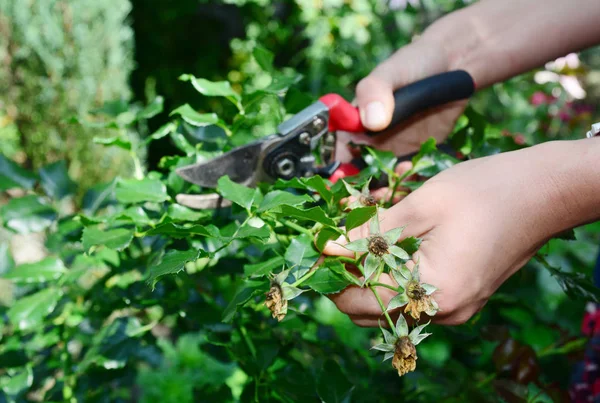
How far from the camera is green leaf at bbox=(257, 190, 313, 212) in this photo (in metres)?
0.78

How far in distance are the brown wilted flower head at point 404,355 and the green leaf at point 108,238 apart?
16.9 inches

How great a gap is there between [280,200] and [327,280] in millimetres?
130

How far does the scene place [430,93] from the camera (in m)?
1.23

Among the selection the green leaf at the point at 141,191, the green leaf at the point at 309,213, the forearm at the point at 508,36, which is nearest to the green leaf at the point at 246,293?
the green leaf at the point at 309,213

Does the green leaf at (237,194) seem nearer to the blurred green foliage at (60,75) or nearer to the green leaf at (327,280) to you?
the green leaf at (327,280)

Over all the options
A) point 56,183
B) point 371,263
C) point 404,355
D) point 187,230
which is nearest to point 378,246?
point 371,263

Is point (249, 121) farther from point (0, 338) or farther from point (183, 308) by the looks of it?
point (0, 338)

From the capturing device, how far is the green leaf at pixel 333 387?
0.93 meters

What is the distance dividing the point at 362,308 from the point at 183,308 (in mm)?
382

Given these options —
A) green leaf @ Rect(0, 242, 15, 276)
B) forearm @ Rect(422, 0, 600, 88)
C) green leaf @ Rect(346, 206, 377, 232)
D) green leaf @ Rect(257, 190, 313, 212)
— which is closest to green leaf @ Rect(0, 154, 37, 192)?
green leaf @ Rect(0, 242, 15, 276)

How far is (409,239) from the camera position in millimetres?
806

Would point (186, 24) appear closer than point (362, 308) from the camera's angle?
No

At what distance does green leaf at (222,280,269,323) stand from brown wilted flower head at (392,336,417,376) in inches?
8.0

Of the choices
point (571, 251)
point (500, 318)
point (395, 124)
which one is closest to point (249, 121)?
point (395, 124)
